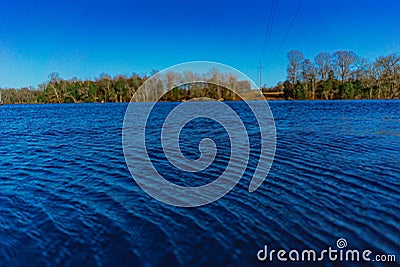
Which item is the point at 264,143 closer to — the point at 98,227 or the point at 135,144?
the point at 135,144

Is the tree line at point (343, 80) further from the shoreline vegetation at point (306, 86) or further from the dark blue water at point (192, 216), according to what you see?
the dark blue water at point (192, 216)

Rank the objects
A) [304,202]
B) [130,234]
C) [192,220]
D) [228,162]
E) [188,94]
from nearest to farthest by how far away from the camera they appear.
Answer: [130,234] < [192,220] < [304,202] < [228,162] < [188,94]

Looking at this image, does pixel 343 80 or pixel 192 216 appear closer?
pixel 192 216

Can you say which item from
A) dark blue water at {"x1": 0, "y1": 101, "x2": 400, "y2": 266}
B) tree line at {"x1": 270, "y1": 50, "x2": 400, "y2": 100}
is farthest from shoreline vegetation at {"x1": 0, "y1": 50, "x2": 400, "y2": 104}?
dark blue water at {"x1": 0, "y1": 101, "x2": 400, "y2": 266}

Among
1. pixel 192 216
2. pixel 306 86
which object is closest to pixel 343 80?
pixel 306 86

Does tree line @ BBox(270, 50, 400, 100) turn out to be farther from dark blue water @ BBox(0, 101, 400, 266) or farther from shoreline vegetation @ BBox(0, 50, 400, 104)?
dark blue water @ BBox(0, 101, 400, 266)

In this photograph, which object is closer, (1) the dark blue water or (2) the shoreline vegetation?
(1) the dark blue water

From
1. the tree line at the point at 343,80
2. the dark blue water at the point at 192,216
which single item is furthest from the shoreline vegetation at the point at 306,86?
the dark blue water at the point at 192,216

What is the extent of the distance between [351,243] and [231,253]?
201cm

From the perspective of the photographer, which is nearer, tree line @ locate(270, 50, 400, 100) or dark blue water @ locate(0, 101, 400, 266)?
dark blue water @ locate(0, 101, 400, 266)

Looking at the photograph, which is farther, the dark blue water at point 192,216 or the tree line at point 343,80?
the tree line at point 343,80

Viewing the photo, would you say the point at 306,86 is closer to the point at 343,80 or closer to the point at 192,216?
the point at 343,80

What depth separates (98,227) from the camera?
4.73m

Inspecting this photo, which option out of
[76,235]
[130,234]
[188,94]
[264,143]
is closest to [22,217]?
[76,235]
